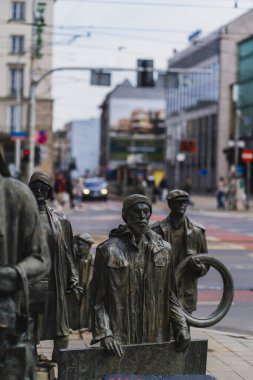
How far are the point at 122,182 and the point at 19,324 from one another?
198ft

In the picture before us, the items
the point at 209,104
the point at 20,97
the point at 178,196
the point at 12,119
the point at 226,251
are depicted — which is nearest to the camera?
the point at 178,196

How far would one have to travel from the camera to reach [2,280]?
3.57m

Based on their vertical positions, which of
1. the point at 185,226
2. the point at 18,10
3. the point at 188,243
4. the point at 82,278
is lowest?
the point at 82,278

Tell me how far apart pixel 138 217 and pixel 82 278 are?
4967mm

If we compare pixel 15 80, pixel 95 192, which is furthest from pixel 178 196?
pixel 15 80

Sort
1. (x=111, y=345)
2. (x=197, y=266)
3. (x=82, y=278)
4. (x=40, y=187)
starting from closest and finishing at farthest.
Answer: (x=111, y=345) < (x=40, y=187) < (x=197, y=266) < (x=82, y=278)

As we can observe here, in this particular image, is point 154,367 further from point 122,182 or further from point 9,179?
point 122,182

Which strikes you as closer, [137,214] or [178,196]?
[137,214]


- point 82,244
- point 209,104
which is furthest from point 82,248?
point 209,104

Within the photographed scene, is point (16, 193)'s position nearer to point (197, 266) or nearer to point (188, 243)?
point (197, 266)

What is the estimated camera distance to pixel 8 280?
11.8 ft

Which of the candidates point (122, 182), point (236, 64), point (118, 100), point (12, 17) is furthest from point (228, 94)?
point (118, 100)

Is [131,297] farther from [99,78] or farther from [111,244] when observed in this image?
[99,78]

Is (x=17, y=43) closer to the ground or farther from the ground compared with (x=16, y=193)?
farther from the ground
